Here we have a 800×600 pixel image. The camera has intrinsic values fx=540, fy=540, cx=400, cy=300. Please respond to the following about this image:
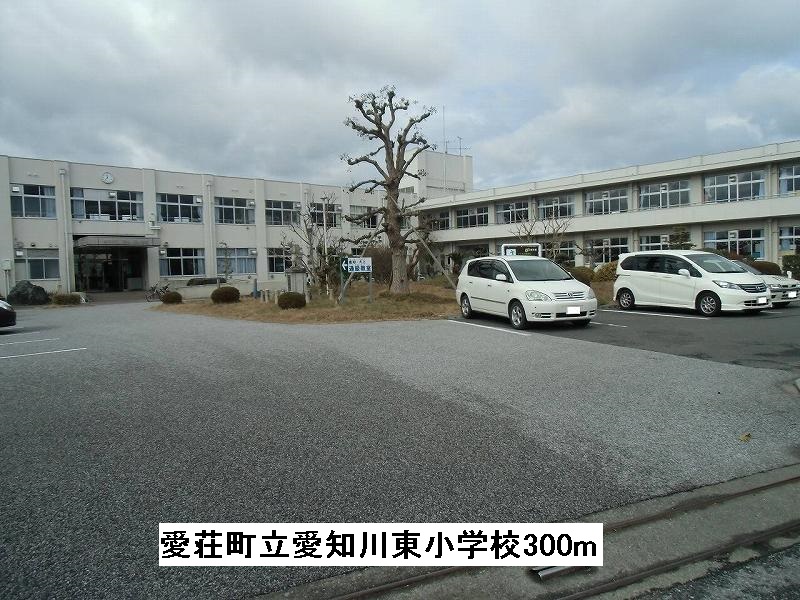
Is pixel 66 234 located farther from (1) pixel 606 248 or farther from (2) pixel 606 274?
(1) pixel 606 248

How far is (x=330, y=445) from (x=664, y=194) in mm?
37858

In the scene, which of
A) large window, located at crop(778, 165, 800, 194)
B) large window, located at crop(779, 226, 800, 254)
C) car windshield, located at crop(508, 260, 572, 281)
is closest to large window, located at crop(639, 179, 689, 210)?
large window, located at crop(778, 165, 800, 194)

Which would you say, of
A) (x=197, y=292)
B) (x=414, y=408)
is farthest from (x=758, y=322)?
(x=197, y=292)

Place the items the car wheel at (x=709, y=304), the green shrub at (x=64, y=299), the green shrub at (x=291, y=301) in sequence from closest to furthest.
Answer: the car wheel at (x=709, y=304) → the green shrub at (x=291, y=301) → the green shrub at (x=64, y=299)

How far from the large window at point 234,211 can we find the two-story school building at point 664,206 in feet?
50.4

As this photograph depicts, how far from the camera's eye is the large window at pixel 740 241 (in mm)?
32562

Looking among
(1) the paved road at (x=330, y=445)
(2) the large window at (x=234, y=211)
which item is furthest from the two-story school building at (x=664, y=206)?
(1) the paved road at (x=330, y=445)

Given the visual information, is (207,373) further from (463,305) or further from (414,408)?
(463,305)

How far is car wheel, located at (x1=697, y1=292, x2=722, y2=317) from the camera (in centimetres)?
1377

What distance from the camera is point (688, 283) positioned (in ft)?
47.3

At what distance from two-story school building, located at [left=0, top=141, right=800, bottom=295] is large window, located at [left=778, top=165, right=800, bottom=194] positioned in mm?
58

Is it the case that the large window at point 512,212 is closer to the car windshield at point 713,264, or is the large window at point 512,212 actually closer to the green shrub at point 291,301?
the car windshield at point 713,264

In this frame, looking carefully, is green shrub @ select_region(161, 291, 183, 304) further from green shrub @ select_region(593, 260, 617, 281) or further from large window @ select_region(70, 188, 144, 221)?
green shrub @ select_region(593, 260, 617, 281)

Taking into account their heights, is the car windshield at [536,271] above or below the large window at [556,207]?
below
